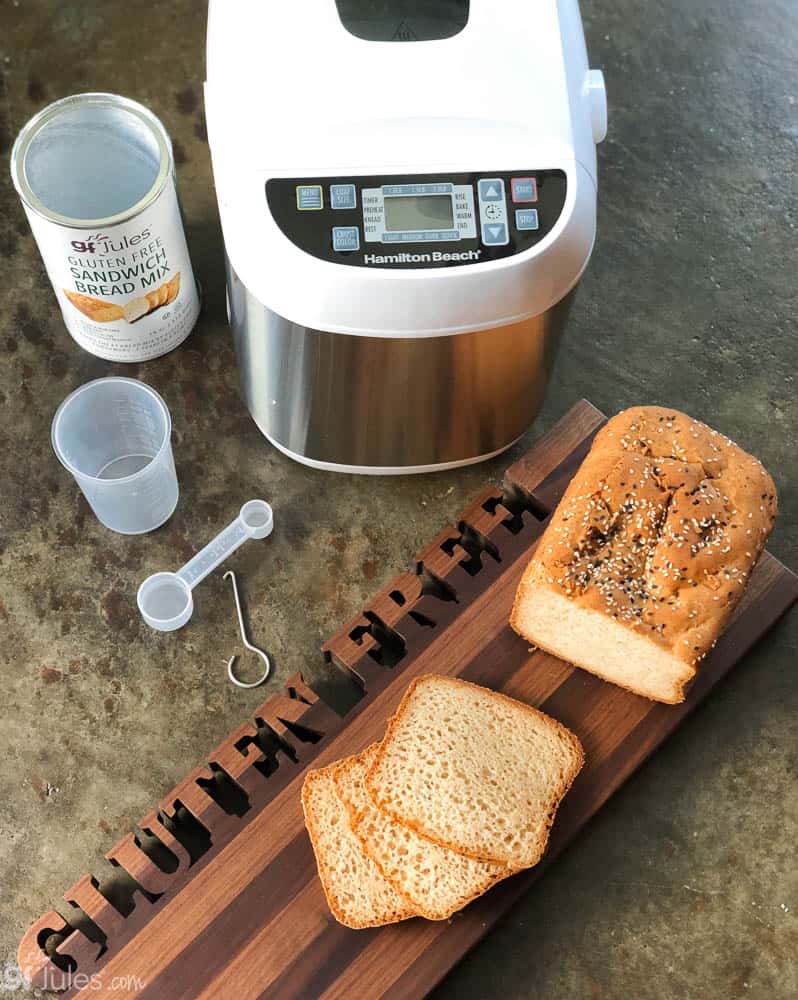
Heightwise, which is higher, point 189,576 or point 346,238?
point 346,238

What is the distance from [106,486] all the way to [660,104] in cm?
109

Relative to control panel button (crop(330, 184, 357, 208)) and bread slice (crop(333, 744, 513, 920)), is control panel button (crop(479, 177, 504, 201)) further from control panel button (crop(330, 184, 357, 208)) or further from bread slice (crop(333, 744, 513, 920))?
bread slice (crop(333, 744, 513, 920))

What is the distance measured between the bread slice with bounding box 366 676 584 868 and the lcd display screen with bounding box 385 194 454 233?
1.75 feet

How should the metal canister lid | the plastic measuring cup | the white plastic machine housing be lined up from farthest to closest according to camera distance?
the plastic measuring cup < the metal canister lid < the white plastic machine housing

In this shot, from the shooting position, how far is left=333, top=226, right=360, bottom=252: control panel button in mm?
1206

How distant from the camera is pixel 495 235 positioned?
3.99 feet

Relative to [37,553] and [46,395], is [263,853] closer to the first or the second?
[37,553]

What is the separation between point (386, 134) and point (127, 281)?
0.44 m

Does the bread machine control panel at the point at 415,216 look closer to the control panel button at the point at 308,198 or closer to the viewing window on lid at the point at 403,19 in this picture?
the control panel button at the point at 308,198

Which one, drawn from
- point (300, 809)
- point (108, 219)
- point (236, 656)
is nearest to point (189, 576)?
point (236, 656)

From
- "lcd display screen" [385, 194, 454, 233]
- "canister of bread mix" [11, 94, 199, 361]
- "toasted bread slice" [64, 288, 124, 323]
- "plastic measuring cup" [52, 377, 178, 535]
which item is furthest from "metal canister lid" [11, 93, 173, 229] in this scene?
"lcd display screen" [385, 194, 454, 233]

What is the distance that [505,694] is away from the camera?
139 centimetres

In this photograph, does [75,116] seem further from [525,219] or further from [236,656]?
[236,656]

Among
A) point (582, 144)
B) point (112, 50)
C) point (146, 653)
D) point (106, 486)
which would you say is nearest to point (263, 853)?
point (146, 653)
